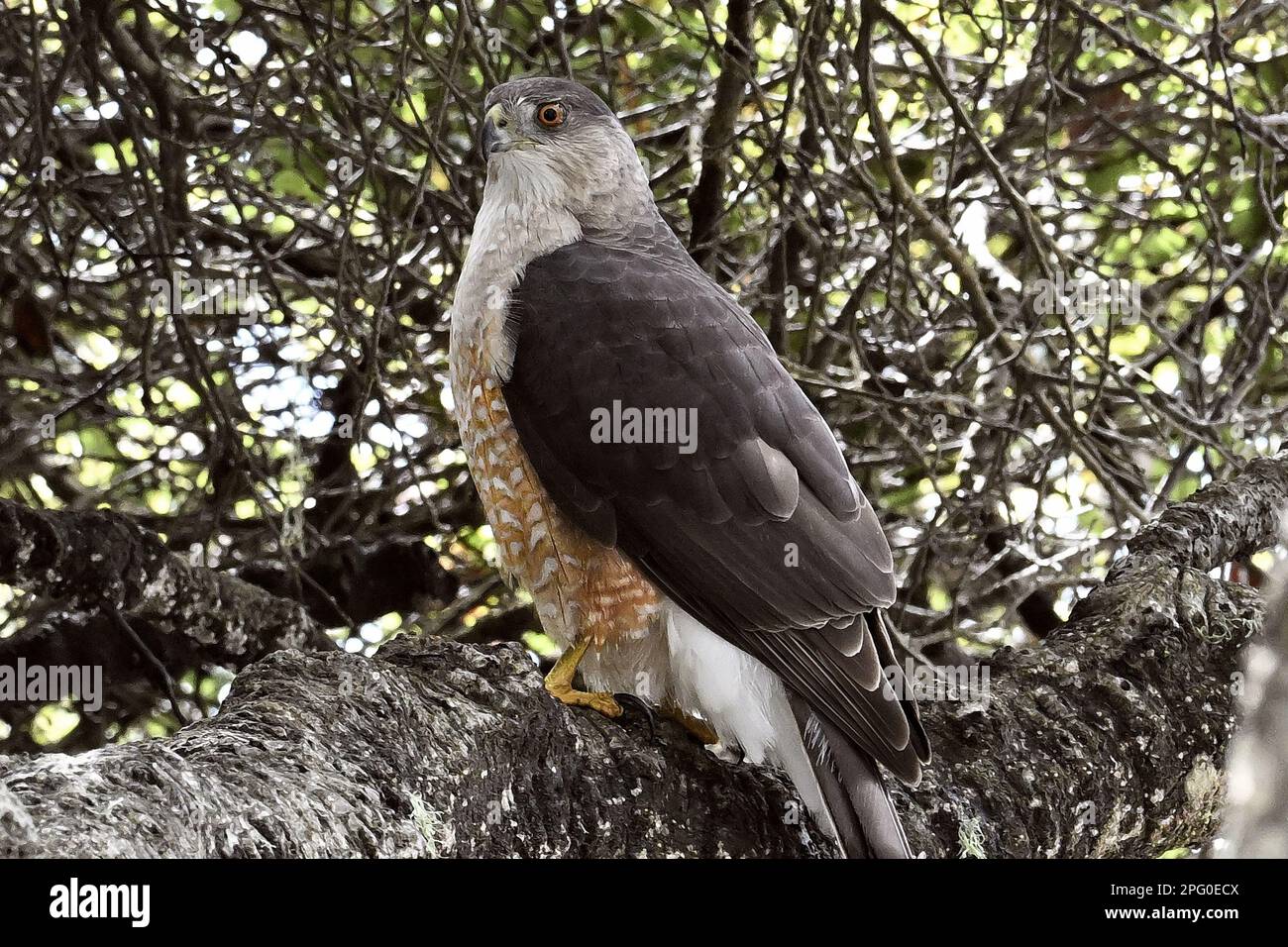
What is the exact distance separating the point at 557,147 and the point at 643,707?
1.80m

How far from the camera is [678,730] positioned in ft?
9.52

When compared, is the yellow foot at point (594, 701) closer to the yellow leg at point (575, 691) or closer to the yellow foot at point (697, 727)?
the yellow leg at point (575, 691)

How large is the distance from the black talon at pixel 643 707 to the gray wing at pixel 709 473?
0.87 feet

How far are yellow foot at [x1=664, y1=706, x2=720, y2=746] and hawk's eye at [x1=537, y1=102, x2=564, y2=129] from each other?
1778 millimetres

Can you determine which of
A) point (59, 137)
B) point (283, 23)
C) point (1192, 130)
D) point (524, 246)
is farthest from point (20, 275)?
point (1192, 130)

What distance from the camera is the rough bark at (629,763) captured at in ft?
5.33

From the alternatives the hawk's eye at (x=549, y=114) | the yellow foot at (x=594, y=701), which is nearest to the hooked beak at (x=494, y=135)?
the hawk's eye at (x=549, y=114)

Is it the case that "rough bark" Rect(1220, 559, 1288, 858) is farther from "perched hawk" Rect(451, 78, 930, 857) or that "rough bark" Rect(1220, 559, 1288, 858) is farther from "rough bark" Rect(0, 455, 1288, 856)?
"perched hawk" Rect(451, 78, 930, 857)

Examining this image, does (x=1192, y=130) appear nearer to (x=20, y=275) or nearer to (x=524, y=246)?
(x=524, y=246)

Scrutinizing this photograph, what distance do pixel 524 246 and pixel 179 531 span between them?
78.8 inches

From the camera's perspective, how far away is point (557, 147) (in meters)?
3.81
